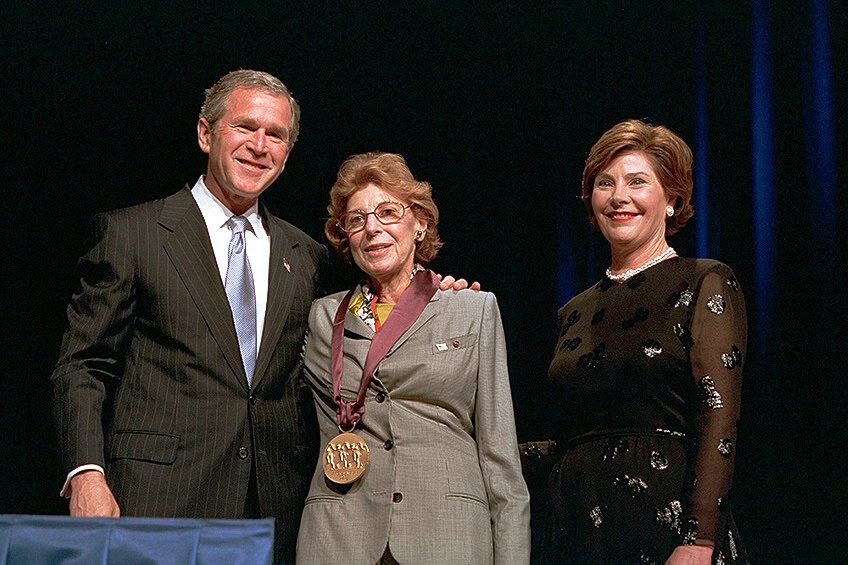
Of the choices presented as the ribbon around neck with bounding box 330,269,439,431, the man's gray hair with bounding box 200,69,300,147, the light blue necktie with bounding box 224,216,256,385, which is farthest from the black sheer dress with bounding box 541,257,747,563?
the man's gray hair with bounding box 200,69,300,147

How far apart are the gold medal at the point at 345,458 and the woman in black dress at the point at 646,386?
585 millimetres

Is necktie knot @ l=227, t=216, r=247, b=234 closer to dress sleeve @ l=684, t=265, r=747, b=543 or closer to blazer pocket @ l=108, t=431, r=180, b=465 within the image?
blazer pocket @ l=108, t=431, r=180, b=465

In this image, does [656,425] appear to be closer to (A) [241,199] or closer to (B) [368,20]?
(A) [241,199]

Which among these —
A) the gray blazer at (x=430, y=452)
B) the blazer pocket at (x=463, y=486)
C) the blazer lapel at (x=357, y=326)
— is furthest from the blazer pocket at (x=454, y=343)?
the blazer pocket at (x=463, y=486)

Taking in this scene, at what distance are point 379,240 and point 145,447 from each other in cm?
73

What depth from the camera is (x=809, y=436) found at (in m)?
2.96

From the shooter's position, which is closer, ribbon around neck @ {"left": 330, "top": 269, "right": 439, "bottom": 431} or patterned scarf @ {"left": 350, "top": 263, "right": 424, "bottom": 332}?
ribbon around neck @ {"left": 330, "top": 269, "right": 439, "bottom": 431}

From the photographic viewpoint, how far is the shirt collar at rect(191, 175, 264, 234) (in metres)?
2.40

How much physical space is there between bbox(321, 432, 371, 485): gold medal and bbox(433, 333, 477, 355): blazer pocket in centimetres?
28

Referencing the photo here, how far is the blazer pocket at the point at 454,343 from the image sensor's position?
85.6 inches

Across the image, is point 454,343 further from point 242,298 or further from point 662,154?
point 662,154

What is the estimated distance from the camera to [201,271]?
226 cm

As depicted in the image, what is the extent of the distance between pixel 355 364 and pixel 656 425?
0.74 meters

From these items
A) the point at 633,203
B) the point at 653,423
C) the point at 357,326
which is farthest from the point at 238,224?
the point at 653,423
